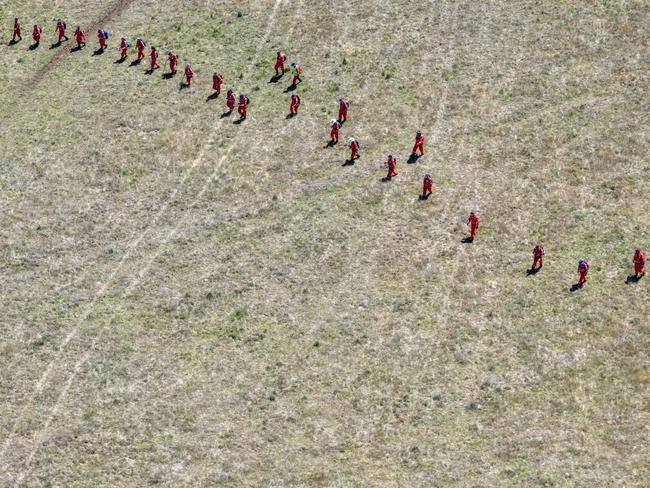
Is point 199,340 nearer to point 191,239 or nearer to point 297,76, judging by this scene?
point 191,239

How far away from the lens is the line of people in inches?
2141

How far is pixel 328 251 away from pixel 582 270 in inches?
469

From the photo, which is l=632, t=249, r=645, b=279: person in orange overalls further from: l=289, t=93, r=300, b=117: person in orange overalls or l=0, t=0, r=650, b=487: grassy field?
l=289, t=93, r=300, b=117: person in orange overalls

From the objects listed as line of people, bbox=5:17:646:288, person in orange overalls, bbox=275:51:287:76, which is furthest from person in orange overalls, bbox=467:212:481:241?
person in orange overalls, bbox=275:51:287:76

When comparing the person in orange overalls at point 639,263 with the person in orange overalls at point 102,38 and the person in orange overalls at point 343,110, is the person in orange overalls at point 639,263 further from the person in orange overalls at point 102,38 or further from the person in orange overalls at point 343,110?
the person in orange overalls at point 102,38

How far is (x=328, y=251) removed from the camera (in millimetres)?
56812

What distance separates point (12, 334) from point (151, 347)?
656 centimetres

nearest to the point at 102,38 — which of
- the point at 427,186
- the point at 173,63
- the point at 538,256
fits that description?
the point at 173,63

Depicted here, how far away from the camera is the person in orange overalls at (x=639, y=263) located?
53344 millimetres

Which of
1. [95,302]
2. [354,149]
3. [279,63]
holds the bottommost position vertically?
[95,302]

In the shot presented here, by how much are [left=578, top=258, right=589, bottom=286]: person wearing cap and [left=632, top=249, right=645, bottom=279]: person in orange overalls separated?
2.16 m

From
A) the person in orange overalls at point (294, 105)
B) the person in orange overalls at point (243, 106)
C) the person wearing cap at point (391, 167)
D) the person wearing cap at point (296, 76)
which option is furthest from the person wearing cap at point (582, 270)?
the person wearing cap at point (296, 76)

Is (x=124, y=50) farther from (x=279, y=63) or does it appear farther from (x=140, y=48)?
(x=279, y=63)

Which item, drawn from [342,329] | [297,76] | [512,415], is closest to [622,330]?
[512,415]
